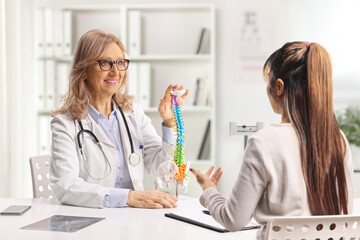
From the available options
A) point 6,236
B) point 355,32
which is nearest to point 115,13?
point 355,32

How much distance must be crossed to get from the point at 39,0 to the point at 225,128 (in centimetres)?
197

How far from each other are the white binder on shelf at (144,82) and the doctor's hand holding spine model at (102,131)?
65.1 inches

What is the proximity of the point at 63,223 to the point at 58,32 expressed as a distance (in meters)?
2.79

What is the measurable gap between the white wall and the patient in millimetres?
3050

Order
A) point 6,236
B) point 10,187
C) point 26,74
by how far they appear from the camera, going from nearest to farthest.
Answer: point 6,236
point 10,187
point 26,74

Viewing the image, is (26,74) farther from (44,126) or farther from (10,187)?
(10,187)

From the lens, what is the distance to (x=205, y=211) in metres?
1.96

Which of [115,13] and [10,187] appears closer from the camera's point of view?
[10,187]

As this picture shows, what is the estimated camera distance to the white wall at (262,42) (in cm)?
438

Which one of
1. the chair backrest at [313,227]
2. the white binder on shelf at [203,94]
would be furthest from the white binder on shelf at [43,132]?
the chair backrest at [313,227]

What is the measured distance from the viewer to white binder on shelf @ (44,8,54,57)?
4.24 meters

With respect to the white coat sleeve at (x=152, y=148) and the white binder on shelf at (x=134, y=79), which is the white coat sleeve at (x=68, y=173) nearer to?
the white coat sleeve at (x=152, y=148)

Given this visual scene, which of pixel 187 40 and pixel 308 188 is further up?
pixel 187 40

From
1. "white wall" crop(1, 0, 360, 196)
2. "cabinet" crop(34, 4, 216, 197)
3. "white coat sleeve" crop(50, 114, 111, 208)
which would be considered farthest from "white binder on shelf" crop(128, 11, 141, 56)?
"white coat sleeve" crop(50, 114, 111, 208)
